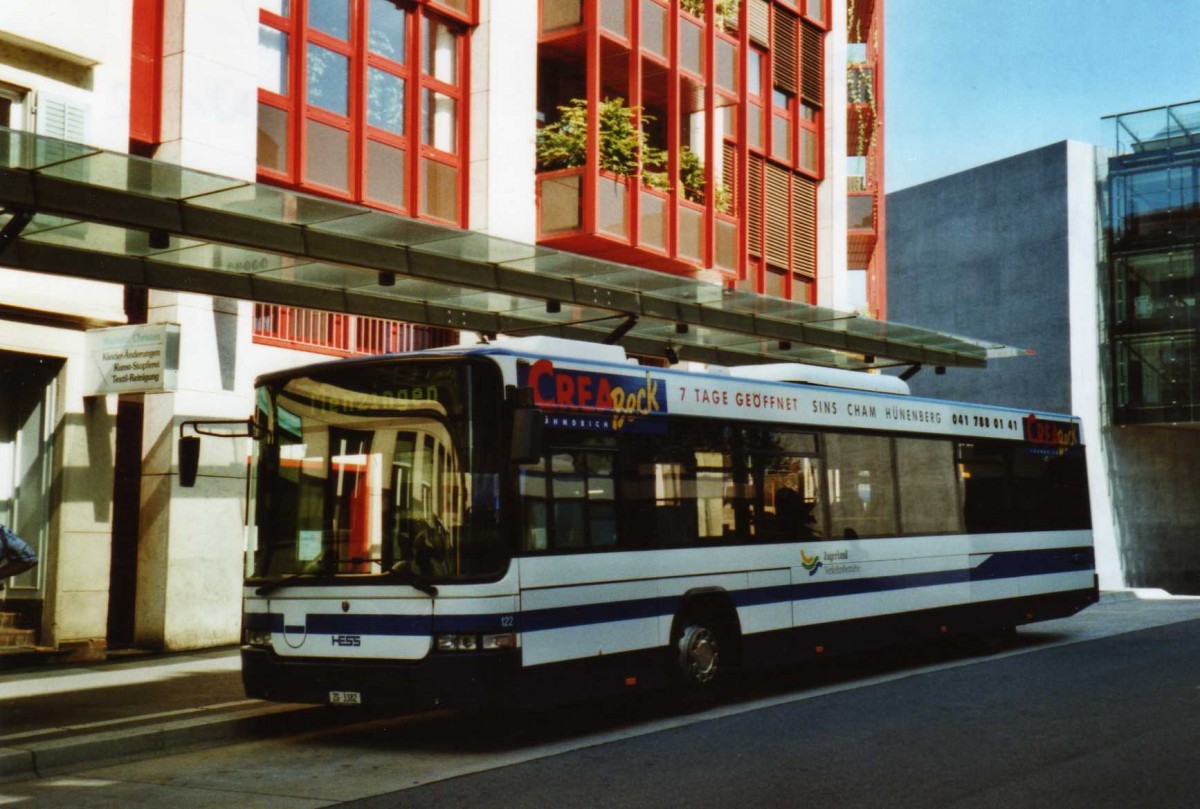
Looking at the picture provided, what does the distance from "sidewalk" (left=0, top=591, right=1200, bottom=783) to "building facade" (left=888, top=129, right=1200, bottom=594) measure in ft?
122

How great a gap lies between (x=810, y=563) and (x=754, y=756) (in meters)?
4.03

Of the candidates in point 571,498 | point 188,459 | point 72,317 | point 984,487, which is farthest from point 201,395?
point 984,487

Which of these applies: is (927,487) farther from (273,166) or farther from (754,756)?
(273,166)

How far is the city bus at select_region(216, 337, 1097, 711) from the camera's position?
9594 mm

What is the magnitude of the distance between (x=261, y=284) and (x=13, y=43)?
349 centimetres

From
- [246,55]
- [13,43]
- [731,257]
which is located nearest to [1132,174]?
[731,257]

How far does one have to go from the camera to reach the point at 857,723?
34.2 ft

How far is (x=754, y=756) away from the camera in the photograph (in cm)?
905

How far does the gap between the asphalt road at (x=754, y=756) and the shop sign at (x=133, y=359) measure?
4.93m

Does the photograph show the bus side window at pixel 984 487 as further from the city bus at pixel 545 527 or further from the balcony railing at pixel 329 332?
the balcony railing at pixel 329 332

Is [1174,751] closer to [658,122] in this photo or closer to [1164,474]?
[658,122]

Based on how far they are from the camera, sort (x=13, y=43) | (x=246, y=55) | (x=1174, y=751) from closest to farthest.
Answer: (x=1174, y=751) < (x=13, y=43) < (x=246, y=55)

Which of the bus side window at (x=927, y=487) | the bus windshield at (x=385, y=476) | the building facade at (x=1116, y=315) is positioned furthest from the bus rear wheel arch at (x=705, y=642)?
the building facade at (x=1116, y=315)

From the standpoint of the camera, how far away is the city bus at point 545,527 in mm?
9594
